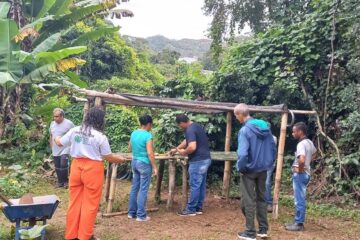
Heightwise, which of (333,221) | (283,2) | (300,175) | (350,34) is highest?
(283,2)

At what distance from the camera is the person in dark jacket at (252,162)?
5.56m

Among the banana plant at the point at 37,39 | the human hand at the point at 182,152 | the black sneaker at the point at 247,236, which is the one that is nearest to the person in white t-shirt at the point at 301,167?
the black sneaker at the point at 247,236

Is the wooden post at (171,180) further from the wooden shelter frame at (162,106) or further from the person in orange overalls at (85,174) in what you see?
the person in orange overalls at (85,174)

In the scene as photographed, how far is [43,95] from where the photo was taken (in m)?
11.7

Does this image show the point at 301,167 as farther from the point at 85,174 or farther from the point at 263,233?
the point at 85,174

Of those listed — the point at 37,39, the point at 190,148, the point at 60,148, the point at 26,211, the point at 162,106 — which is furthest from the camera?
the point at 37,39

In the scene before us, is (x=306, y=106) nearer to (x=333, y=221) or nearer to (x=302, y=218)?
(x=333, y=221)

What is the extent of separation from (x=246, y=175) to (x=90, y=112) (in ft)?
7.18

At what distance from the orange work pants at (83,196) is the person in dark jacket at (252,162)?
1838 millimetres

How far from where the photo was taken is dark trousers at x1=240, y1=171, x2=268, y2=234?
563 cm

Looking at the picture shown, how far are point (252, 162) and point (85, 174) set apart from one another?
83.7 inches

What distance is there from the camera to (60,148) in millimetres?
9195

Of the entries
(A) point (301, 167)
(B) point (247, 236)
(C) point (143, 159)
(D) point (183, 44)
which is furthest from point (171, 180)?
(D) point (183, 44)

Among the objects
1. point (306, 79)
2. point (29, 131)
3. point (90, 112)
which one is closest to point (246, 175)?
point (90, 112)
